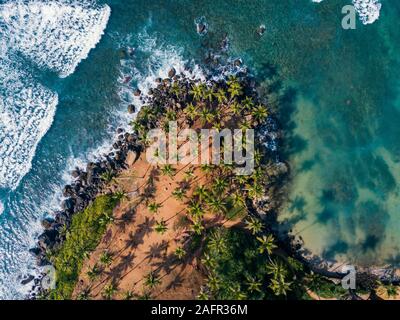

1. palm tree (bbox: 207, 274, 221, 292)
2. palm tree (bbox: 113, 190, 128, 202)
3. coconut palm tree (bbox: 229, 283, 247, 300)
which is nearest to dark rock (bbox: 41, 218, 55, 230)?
palm tree (bbox: 113, 190, 128, 202)

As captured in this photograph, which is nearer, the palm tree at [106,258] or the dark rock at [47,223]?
the palm tree at [106,258]

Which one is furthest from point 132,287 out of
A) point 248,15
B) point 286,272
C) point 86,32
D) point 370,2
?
point 370,2

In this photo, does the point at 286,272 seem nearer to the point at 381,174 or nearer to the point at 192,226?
the point at 192,226

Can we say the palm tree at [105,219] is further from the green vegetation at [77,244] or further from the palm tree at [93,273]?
the palm tree at [93,273]

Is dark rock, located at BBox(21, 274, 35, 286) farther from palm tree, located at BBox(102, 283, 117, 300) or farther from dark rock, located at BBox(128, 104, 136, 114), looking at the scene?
dark rock, located at BBox(128, 104, 136, 114)

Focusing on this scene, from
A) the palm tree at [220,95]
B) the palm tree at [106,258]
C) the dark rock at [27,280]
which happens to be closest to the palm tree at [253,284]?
the palm tree at [106,258]
